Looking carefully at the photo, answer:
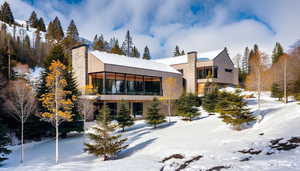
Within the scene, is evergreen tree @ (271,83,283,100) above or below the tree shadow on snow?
above

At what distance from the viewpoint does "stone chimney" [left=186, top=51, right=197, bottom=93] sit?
35.6m

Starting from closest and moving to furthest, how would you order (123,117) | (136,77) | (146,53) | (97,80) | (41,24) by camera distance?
(123,117) < (97,80) < (136,77) < (146,53) < (41,24)

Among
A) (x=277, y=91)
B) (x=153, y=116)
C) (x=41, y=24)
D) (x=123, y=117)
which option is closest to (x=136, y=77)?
(x=123, y=117)

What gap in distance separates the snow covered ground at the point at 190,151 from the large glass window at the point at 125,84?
851cm

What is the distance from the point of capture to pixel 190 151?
1132 centimetres

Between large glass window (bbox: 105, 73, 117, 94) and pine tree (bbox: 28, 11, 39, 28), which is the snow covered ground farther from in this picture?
pine tree (bbox: 28, 11, 39, 28)

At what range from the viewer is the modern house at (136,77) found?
2534cm

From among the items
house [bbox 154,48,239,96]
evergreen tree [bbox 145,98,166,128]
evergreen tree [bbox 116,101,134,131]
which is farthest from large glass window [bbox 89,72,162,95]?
house [bbox 154,48,239,96]

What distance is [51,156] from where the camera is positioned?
1448cm

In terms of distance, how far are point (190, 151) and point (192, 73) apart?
25869 mm

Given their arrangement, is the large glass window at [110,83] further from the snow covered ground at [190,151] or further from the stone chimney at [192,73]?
the stone chimney at [192,73]

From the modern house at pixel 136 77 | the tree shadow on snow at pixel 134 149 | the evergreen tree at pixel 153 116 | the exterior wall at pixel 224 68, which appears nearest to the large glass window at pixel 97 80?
the modern house at pixel 136 77

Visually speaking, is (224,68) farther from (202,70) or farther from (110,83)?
(110,83)

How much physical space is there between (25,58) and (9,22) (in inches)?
1405
